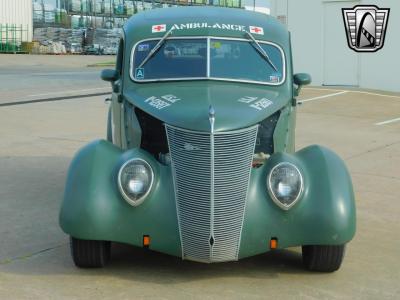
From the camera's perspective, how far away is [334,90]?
21406 millimetres

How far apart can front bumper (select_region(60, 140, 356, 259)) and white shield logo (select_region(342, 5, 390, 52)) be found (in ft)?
55.5

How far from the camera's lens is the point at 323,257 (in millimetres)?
5652

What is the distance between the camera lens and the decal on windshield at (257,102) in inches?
237

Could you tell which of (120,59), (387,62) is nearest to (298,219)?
(120,59)

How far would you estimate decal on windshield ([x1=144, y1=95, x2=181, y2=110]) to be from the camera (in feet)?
19.5

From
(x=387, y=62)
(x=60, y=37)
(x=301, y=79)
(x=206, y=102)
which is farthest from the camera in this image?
(x=60, y=37)

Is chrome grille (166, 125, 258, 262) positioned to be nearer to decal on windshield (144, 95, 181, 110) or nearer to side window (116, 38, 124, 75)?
decal on windshield (144, 95, 181, 110)

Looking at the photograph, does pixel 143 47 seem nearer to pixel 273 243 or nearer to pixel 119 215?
pixel 119 215

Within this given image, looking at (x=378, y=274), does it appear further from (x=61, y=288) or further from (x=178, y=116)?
(x=61, y=288)

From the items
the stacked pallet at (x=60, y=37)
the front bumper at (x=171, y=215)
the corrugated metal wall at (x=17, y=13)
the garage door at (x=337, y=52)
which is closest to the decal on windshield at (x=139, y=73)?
the front bumper at (x=171, y=215)

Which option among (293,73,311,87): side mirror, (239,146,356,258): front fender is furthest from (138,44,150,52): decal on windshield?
(239,146,356,258): front fender

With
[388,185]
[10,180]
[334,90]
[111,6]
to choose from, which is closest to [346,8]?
[334,90]

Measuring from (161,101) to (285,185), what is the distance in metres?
Result: 1.29

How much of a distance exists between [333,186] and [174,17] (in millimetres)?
2517
